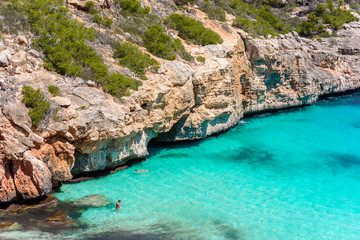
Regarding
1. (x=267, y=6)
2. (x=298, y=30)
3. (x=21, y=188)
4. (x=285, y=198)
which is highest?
(x=267, y=6)

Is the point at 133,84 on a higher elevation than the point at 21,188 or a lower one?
higher

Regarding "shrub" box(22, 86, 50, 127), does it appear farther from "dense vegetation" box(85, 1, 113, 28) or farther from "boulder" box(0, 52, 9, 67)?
"dense vegetation" box(85, 1, 113, 28)

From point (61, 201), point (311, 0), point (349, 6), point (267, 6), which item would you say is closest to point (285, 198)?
point (61, 201)

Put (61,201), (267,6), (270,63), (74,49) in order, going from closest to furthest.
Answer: (61,201)
(74,49)
(270,63)
(267,6)

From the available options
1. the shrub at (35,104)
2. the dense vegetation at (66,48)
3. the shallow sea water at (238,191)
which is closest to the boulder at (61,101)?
the shrub at (35,104)

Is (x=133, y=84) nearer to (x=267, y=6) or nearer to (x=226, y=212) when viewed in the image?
(x=226, y=212)

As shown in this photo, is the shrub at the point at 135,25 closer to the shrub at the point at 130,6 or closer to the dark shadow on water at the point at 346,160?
the shrub at the point at 130,6

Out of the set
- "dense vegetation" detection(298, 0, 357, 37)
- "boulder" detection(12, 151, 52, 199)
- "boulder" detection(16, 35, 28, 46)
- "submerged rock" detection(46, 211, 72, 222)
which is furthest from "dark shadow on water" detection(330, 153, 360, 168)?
"dense vegetation" detection(298, 0, 357, 37)

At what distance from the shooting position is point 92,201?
1348 cm

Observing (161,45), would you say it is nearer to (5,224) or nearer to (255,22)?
(255,22)

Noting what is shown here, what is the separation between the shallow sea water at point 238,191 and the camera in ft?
40.2

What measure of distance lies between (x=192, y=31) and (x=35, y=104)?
13.3m

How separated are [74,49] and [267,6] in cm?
2830

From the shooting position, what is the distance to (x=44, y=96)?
1341 cm
